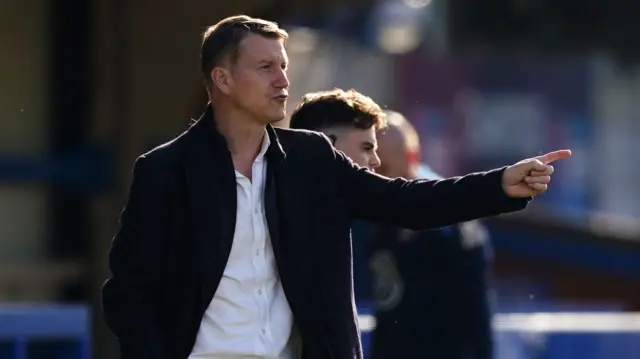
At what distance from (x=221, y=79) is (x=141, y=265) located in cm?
48

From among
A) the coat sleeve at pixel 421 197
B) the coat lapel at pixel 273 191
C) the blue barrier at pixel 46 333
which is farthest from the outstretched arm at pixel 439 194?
the blue barrier at pixel 46 333

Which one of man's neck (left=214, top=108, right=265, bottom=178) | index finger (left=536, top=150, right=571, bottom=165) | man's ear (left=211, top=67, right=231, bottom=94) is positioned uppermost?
man's ear (left=211, top=67, right=231, bottom=94)

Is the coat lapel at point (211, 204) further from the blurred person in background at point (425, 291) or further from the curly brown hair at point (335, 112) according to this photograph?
the blurred person in background at point (425, 291)

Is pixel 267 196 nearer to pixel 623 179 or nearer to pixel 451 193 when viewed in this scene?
pixel 451 193

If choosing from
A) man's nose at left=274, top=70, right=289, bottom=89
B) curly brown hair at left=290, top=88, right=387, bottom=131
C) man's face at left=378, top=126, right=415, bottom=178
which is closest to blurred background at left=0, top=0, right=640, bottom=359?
man's face at left=378, top=126, right=415, bottom=178

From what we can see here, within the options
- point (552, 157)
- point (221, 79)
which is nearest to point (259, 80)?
point (221, 79)

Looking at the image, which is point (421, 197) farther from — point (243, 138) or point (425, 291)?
point (425, 291)

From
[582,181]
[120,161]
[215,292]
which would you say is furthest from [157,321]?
[582,181]

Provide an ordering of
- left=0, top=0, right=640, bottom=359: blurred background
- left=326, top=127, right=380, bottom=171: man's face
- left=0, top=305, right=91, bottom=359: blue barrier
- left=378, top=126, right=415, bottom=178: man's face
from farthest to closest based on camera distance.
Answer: left=0, top=0, right=640, bottom=359: blurred background, left=0, top=305, right=91, bottom=359: blue barrier, left=378, top=126, right=415, bottom=178: man's face, left=326, top=127, right=380, bottom=171: man's face

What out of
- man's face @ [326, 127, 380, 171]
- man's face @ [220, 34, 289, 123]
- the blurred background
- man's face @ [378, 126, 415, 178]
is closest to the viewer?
man's face @ [220, 34, 289, 123]

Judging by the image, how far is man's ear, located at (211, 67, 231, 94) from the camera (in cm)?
345

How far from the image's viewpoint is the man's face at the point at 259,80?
341cm

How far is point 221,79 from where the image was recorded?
3.46m

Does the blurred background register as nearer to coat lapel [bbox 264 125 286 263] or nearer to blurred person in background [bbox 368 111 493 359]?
blurred person in background [bbox 368 111 493 359]
